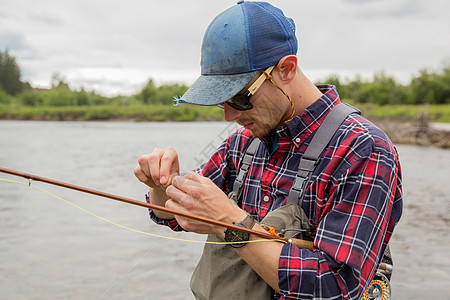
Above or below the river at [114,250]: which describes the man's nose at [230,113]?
above

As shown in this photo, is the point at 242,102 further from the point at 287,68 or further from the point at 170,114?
Result: the point at 170,114

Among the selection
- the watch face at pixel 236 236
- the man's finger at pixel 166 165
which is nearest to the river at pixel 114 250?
the man's finger at pixel 166 165

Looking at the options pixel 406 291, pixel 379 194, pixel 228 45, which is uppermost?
pixel 228 45

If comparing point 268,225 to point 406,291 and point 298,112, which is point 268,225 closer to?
point 298,112

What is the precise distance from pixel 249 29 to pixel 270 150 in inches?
24.6

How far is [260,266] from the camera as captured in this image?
1821 millimetres

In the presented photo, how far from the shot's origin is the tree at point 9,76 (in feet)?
288

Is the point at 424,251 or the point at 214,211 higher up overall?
the point at 214,211

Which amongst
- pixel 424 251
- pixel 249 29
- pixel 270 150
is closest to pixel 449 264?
pixel 424 251

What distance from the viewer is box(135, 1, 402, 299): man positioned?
1793 millimetres

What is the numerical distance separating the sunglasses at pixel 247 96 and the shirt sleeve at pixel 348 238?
498mm

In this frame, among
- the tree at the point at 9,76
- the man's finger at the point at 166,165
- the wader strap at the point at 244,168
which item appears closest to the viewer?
the man's finger at the point at 166,165

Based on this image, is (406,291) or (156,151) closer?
(156,151)

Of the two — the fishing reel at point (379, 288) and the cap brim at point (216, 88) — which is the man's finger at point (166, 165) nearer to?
the cap brim at point (216, 88)
